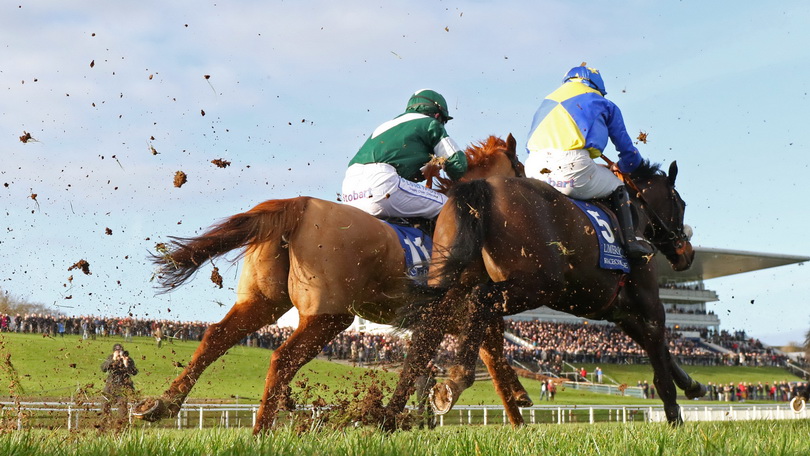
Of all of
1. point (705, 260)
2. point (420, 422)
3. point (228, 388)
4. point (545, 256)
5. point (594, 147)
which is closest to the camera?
point (420, 422)

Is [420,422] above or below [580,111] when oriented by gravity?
below

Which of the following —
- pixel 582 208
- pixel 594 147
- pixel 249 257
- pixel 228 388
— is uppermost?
pixel 594 147

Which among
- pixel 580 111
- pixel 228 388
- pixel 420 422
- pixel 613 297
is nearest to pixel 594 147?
pixel 580 111

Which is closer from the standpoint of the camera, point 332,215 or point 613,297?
point 332,215

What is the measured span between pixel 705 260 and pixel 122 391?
164 ft

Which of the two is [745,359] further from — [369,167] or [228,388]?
[369,167]

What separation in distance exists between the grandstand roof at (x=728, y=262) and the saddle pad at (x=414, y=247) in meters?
45.0

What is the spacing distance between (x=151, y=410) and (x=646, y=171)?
433 cm

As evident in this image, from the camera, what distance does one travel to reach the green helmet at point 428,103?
243 inches

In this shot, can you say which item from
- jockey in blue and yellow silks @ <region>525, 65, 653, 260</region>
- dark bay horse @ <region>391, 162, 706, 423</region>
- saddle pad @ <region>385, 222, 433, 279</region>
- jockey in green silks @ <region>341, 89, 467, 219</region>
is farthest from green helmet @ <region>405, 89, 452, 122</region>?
dark bay horse @ <region>391, 162, 706, 423</region>

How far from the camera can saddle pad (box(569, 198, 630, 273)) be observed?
18.3 feet

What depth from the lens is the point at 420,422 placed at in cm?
448

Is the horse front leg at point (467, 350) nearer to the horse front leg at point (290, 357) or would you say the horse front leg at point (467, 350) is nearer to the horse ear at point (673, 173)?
the horse front leg at point (290, 357)

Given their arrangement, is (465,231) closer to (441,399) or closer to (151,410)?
(441,399)
